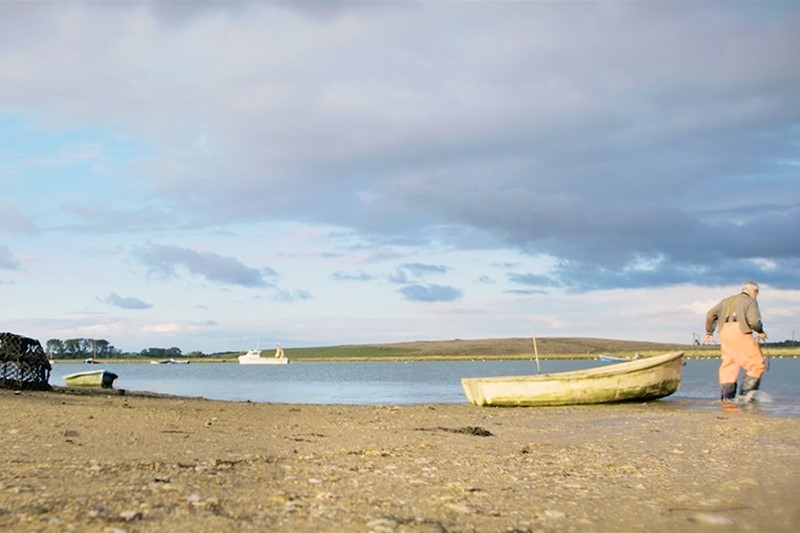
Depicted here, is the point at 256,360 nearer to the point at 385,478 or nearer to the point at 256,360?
the point at 256,360

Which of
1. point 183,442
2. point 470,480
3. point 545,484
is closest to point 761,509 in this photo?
point 545,484

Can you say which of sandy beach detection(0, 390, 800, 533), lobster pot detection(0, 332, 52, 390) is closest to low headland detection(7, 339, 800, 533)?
sandy beach detection(0, 390, 800, 533)

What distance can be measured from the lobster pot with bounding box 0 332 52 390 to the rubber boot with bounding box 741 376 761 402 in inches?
890

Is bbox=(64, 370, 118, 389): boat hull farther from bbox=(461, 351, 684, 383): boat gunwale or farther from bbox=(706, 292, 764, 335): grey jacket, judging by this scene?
bbox=(706, 292, 764, 335): grey jacket

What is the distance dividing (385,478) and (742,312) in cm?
1597

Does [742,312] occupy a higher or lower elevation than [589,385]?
higher

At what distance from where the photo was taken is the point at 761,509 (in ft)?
23.8

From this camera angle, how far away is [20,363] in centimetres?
2555

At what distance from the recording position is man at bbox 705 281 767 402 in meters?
21.0

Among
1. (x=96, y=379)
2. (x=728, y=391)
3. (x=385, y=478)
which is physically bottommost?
(x=728, y=391)

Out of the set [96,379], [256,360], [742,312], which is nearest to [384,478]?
[742,312]

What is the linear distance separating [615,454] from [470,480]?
3728 millimetres

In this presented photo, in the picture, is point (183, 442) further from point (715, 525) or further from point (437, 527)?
point (715, 525)

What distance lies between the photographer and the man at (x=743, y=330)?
2103 cm
